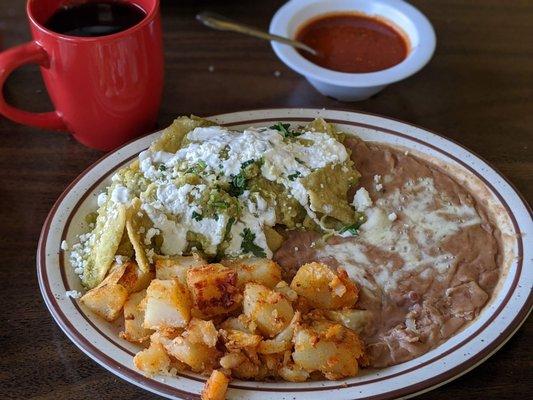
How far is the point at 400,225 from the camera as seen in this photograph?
1746 mm

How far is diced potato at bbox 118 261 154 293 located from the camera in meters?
1.55

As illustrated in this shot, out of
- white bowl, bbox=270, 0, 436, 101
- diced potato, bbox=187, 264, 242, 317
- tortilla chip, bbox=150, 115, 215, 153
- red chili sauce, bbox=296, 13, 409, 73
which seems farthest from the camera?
red chili sauce, bbox=296, 13, 409, 73

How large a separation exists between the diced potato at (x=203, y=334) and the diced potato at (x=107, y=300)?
20cm

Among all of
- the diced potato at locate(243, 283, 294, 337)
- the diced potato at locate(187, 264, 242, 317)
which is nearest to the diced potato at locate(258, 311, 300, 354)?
the diced potato at locate(243, 283, 294, 337)

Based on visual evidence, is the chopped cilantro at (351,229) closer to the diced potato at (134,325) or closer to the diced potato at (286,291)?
the diced potato at (286,291)

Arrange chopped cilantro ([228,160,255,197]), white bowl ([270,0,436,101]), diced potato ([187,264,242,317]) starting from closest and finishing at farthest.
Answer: diced potato ([187,264,242,317])
chopped cilantro ([228,160,255,197])
white bowl ([270,0,436,101])

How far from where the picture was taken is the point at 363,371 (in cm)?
148

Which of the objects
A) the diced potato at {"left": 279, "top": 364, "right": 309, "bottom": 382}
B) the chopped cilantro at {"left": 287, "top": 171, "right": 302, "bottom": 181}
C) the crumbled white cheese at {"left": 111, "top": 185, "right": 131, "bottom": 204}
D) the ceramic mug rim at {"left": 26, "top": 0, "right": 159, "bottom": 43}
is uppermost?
the ceramic mug rim at {"left": 26, "top": 0, "right": 159, "bottom": 43}

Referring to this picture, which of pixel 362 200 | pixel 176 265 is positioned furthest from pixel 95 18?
pixel 362 200

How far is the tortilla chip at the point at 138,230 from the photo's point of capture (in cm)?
158

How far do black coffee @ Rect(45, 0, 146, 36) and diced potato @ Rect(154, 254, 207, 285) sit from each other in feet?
2.32

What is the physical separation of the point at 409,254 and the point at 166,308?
640 millimetres

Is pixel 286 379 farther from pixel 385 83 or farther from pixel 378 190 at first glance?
pixel 385 83

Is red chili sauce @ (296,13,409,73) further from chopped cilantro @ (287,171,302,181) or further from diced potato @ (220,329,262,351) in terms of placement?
diced potato @ (220,329,262,351)
